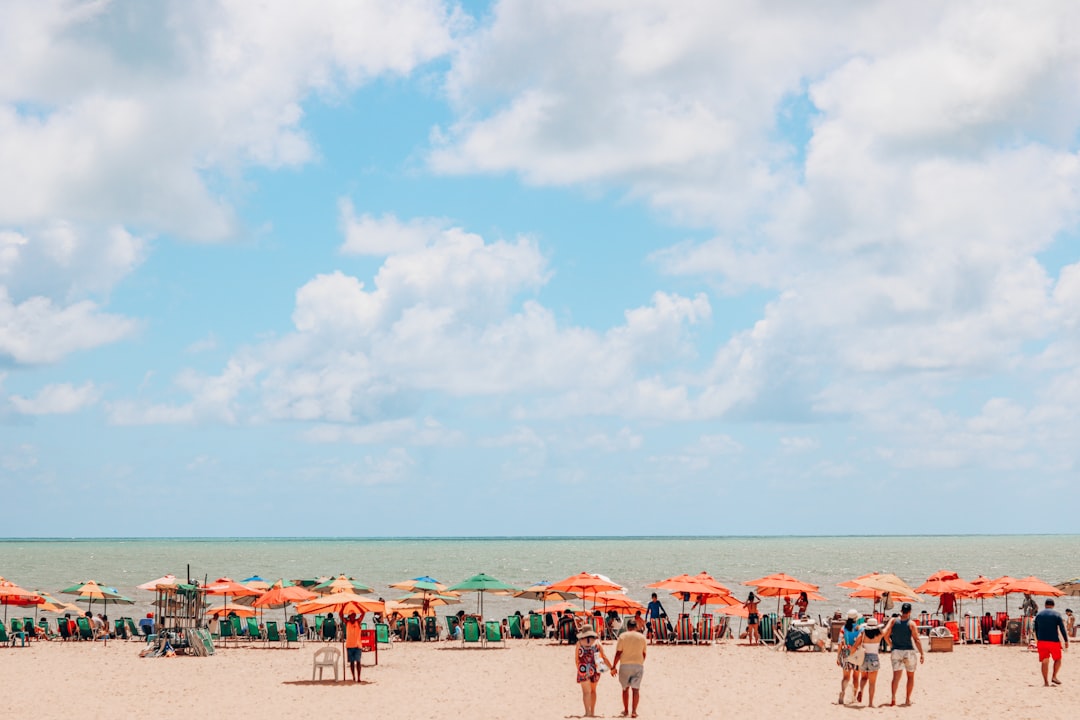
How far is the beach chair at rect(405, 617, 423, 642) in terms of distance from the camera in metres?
27.5

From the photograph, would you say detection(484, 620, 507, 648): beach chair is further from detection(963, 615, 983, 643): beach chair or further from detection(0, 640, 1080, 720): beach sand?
detection(963, 615, 983, 643): beach chair

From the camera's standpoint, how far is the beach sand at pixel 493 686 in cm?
1591

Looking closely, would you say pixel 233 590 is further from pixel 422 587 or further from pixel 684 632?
pixel 684 632

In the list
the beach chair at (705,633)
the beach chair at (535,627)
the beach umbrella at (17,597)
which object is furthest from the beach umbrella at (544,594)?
the beach umbrella at (17,597)

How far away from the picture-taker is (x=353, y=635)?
19.5 m

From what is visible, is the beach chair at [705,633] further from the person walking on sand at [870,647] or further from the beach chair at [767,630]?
Answer: the person walking on sand at [870,647]

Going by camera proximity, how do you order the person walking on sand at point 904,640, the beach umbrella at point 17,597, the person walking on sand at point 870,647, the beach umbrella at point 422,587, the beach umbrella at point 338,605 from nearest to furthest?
the person walking on sand at point 870,647 → the person walking on sand at point 904,640 → the beach umbrella at point 338,605 → the beach umbrella at point 17,597 → the beach umbrella at point 422,587

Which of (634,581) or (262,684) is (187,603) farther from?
(634,581)

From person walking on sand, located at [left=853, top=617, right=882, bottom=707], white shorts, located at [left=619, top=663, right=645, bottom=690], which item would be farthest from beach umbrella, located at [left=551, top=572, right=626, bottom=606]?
white shorts, located at [left=619, top=663, right=645, bottom=690]

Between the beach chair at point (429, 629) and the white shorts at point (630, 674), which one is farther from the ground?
the white shorts at point (630, 674)

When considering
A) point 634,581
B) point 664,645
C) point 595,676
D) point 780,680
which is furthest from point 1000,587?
point 634,581

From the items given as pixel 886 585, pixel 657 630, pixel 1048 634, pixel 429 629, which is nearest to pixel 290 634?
pixel 429 629

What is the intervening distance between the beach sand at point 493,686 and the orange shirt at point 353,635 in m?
0.73

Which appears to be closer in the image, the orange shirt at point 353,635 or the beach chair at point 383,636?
the orange shirt at point 353,635
